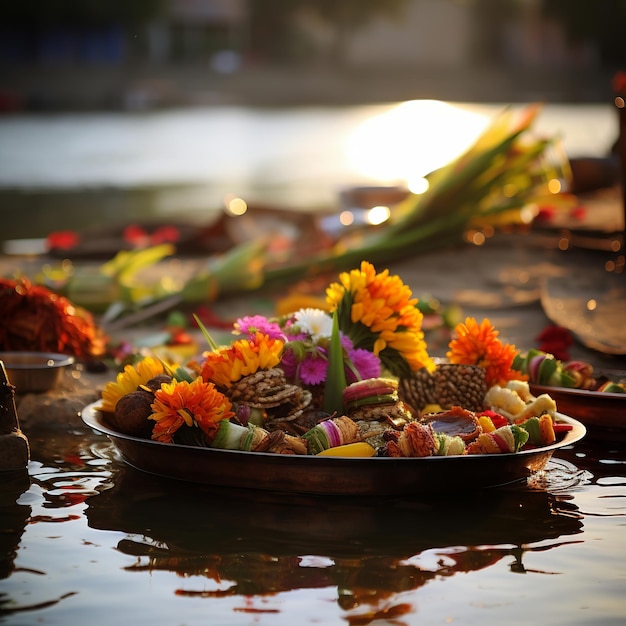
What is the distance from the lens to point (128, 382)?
454 cm

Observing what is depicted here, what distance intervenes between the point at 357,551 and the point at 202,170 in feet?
74.1

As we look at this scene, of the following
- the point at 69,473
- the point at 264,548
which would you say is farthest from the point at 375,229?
the point at 264,548

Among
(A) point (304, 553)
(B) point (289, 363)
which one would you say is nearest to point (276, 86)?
(B) point (289, 363)

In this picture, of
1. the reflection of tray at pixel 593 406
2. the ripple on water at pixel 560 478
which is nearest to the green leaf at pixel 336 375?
the ripple on water at pixel 560 478

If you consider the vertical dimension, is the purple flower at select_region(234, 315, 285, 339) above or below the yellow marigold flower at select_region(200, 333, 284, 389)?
above

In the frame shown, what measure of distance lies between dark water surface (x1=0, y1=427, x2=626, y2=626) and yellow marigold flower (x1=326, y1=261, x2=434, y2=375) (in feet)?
2.09

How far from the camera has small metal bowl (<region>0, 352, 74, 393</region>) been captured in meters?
5.46

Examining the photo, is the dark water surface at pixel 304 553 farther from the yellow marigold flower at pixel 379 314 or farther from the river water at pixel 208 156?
the river water at pixel 208 156

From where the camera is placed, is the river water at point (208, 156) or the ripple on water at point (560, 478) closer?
the ripple on water at point (560, 478)

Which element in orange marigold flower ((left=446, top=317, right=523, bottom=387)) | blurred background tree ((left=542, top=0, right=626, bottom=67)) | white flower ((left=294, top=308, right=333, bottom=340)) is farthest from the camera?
blurred background tree ((left=542, top=0, right=626, bottom=67))

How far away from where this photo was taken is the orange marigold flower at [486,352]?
4883mm


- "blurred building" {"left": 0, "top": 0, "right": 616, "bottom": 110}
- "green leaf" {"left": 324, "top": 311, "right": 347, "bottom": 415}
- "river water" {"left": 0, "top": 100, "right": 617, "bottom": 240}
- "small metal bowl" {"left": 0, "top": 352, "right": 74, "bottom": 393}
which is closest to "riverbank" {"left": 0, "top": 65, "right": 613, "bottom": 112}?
"blurred building" {"left": 0, "top": 0, "right": 616, "bottom": 110}

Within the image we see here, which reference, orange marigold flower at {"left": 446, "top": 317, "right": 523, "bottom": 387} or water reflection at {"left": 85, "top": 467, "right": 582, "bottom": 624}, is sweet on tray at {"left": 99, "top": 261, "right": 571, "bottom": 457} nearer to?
orange marigold flower at {"left": 446, "top": 317, "right": 523, "bottom": 387}

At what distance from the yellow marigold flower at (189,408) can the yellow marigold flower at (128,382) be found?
13.2 inches
